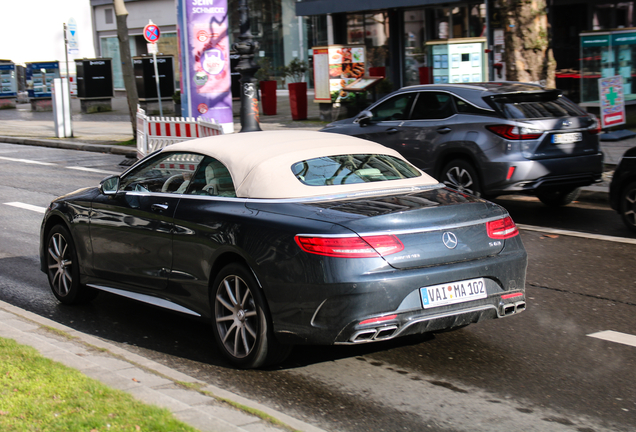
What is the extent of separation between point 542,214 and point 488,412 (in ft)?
22.1

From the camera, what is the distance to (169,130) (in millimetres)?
16125

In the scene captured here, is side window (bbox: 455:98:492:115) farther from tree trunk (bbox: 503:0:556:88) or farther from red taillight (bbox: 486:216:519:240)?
red taillight (bbox: 486:216:519:240)

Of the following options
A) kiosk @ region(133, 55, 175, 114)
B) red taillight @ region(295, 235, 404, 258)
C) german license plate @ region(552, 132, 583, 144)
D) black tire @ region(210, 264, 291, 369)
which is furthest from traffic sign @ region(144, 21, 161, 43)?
red taillight @ region(295, 235, 404, 258)

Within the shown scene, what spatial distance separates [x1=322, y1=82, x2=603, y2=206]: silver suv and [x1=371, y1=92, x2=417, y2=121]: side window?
0.04 m

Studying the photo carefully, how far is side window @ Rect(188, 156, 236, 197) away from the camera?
5.43m

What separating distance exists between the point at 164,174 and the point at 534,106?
5525 millimetres

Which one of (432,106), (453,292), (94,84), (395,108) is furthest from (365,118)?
(94,84)

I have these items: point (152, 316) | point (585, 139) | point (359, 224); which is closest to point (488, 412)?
point (359, 224)

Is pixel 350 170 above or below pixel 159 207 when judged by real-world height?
above

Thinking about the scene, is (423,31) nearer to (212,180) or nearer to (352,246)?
(212,180)

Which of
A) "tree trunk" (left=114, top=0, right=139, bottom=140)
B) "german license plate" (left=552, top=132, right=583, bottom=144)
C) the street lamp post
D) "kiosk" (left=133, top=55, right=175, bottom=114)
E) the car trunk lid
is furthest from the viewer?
"kiosk" (left=133, top=55, right=175, bottom=114)

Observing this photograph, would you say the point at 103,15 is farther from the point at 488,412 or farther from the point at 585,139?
the point at 488,412

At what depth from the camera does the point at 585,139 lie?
1000cm

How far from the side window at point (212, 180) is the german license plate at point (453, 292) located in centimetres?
148
